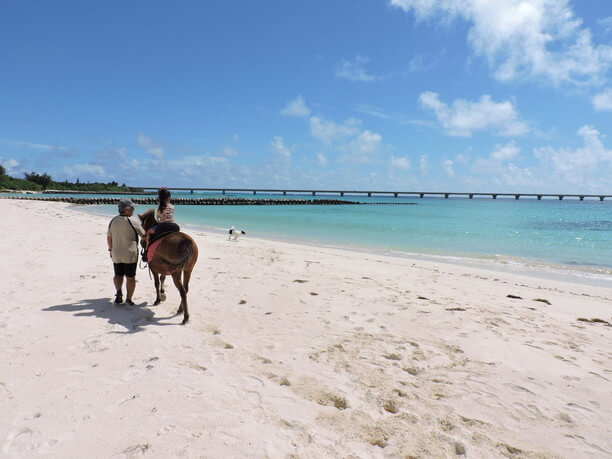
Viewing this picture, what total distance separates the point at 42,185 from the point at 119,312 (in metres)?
118

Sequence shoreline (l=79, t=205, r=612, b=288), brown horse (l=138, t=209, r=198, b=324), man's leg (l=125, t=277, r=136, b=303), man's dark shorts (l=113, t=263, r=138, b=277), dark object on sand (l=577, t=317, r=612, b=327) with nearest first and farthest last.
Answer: brown horse (l=138, t=209, r=198, b=324) < man's dark shorts (l=113, t=263, r=138, b=277) < man's leg (l=125, t=277, r=136, b=303) < dark object on sand (l=577, t=317, r=612, b=327) < shoreline (l=79, t=205, r=612, b=288)

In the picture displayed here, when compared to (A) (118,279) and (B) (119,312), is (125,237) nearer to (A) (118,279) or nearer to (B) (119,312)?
(A) (118,279)

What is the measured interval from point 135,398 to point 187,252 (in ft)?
7.77

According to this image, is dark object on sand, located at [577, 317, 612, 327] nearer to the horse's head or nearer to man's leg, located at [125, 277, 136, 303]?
the horse's head

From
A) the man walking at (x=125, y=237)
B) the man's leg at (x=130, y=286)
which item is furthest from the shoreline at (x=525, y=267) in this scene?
the man walking at (x=125, y=237)

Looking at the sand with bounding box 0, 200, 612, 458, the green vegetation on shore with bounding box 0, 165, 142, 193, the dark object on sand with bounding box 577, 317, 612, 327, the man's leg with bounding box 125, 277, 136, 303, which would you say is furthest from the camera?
the green vegetation on shore with bounding box 0, 165, 142, 193

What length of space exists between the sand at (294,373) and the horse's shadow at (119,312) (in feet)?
0.14

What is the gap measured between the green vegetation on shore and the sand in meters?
91.2

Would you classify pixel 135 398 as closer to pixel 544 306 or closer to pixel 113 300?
pixel 113 300

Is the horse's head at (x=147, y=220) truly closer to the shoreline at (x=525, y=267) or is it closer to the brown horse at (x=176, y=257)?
the brown horse at (x=176, y=257)

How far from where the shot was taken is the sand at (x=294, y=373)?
2.84 meters

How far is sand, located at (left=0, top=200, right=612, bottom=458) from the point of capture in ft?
9.32

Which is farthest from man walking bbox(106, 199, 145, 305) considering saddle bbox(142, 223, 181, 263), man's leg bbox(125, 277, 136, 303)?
saddle bbox(142, 223, 181, 263)

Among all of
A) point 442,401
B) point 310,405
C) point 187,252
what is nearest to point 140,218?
point 187,252
